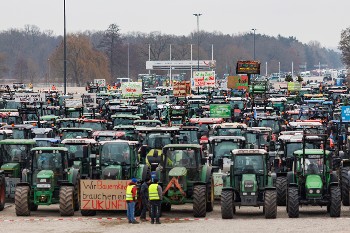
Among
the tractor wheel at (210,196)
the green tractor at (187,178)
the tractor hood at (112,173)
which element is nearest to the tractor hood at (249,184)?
the green tractor at (187,178)

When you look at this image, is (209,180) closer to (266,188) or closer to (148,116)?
(266,188)

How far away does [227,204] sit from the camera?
2912 cm

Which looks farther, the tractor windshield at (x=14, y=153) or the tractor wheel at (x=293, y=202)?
the tractor windshield at (x=14, y=153)

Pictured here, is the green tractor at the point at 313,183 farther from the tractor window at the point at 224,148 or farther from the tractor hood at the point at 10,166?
the tractor hood at the point at 10,166

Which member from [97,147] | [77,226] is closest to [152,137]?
[97,147]

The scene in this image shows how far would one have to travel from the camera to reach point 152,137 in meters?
37.3

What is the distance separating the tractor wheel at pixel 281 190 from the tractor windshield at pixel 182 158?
2.35 metres

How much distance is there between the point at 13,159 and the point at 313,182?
898cm

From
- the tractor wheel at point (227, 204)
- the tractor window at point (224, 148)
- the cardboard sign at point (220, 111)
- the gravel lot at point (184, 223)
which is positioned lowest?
the gravel lot at point (184, 223)

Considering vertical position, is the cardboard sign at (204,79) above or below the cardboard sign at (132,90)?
above

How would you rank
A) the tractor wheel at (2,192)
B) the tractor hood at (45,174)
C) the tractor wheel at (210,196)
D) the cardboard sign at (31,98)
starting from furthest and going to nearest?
the cardboard sign at (31,98) → the tractor wheel at (2,192) → the tractor wheel at (210,196) → the tractor hood at (45,174)

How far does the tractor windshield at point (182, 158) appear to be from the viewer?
3058 centimetres

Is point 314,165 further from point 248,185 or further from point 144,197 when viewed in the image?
point 144,197

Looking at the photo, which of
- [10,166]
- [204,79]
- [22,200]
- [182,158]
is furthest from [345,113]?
[204,79]
